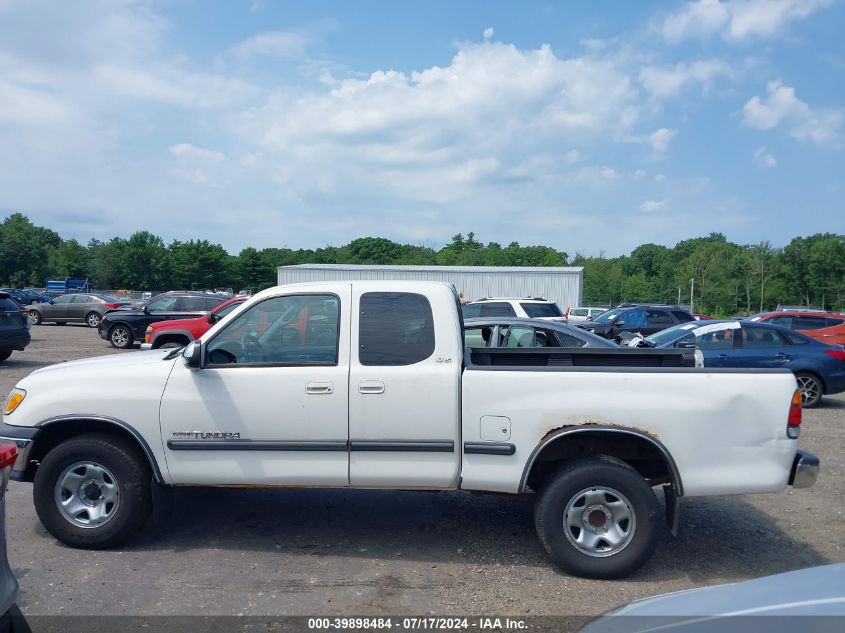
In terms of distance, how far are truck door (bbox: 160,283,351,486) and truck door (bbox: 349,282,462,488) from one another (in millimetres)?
110

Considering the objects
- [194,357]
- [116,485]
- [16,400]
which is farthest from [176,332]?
[194,357]

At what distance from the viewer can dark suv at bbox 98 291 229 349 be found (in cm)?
2034

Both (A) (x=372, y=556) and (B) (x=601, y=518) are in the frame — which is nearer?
(B) (x=601, y=518)

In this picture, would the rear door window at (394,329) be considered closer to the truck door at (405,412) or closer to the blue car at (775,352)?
the truck door at (405,412)

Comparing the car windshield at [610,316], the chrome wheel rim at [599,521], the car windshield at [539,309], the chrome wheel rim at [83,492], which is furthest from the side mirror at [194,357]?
the car windshield at [610,316]

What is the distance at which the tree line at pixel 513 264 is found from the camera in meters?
59.6

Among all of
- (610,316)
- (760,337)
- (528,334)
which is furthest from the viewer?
(610,316)

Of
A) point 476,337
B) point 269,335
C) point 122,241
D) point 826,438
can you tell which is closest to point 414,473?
point 269,335

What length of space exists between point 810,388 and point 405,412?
10039mm

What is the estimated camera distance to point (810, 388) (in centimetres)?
1223

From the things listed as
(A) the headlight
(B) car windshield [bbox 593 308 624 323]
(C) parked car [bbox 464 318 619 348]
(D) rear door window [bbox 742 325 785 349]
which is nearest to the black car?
(C) parked car [bbox 464 318 619 348]

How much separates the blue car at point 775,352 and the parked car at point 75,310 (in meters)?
24.5

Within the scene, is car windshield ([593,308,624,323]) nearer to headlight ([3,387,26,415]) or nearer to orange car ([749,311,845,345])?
orange car ([749,311,845,345])

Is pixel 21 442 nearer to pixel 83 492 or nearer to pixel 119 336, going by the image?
pixel 83 492
